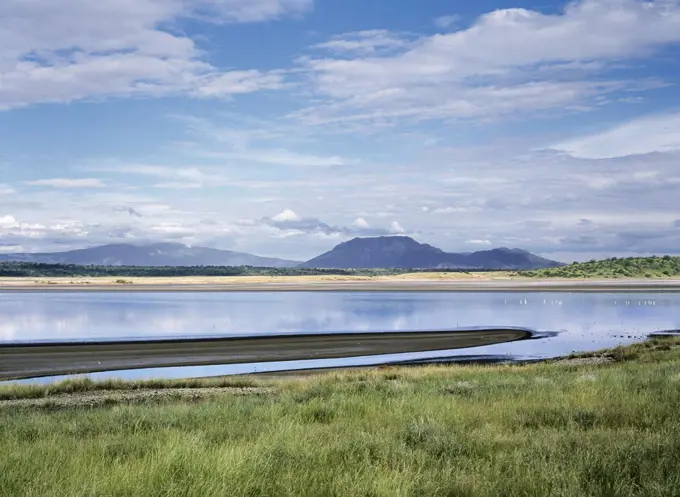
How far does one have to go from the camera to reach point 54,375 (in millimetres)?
29781

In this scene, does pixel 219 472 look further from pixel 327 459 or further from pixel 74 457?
pixel 74 457

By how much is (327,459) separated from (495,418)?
426 cm

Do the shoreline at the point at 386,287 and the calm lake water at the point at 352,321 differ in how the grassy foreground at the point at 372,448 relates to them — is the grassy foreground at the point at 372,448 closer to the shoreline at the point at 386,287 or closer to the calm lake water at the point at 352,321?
the calm lake water at the point at 352,321

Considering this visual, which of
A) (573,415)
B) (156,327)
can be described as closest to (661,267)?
(156,327)

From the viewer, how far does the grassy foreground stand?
6.97 meters

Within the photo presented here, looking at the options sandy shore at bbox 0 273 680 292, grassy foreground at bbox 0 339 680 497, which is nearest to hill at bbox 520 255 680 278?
sandy shore at bbox 0 273 680 292

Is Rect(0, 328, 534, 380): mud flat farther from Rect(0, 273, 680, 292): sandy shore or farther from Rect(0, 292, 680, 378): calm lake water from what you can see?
Rect(0, 273, 680, 292): sandy shore

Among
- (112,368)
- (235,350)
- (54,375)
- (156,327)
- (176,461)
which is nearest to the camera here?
(176,461)

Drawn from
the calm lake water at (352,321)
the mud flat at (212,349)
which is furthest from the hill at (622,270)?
the mud flat at (212,349)

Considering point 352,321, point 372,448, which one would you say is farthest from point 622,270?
point 372,448

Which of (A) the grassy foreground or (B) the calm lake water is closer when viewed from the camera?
(A) the grassy foreground

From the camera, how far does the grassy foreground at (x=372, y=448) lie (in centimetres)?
697

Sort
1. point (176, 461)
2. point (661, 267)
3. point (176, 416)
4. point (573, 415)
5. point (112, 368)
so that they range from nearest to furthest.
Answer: point (176, 461), point (573, 415), point (176, 416), point (112, 368), point (661, 267)

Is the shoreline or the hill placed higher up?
the hill
